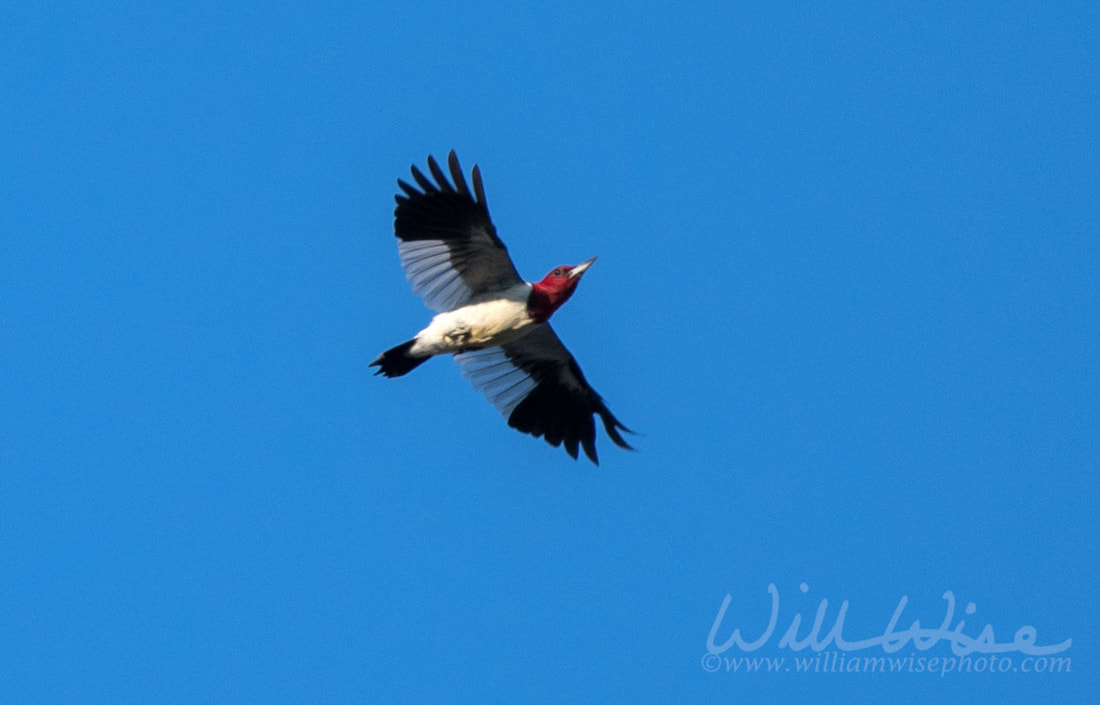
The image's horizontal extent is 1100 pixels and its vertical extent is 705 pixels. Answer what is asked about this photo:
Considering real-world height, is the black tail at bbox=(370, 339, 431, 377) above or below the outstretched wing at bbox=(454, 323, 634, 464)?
below

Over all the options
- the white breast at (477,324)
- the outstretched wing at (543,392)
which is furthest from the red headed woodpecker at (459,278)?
the outstretched wing at (543,392)

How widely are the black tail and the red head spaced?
1.34 m

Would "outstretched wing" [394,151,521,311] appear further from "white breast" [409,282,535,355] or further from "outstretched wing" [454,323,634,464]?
"outstretched wing" [454,323,634,464]

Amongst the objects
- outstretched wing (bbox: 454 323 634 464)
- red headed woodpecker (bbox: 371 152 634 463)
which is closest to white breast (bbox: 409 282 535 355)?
red headed woodpecker (bbox: 371 152 634 463)

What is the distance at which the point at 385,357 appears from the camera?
1655 centimetres

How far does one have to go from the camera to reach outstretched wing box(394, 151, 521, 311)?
16312mm


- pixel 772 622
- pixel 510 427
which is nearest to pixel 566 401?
pixel 510 427

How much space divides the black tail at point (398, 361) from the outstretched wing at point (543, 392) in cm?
160

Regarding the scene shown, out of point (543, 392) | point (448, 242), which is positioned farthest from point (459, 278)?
point (543, 392)

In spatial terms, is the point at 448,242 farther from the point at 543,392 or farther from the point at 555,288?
the point at 543,392

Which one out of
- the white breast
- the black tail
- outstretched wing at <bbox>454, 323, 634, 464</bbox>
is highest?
outstretched wing at <bbox>454, 323, 634, 464</bbox>

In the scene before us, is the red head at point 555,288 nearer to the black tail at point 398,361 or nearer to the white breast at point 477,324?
the white breast at point 477,324

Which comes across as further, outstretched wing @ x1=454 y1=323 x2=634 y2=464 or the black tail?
outstretched wing @ x1=454 y1=323 x2=634 y2=464

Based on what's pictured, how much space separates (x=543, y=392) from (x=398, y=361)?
260 centimetres
